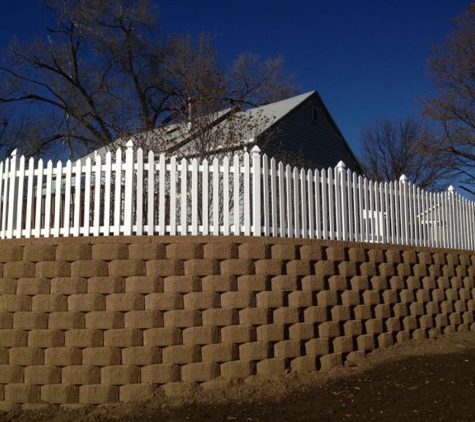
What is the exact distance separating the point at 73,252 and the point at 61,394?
4.26ft

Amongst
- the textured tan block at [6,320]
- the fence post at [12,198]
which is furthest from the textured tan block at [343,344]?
the fence post at [12,198]

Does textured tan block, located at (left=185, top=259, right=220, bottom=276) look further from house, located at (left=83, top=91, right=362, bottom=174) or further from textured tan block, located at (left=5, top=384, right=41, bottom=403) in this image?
house, located at (left=83, top=91, right=362, bottom=174)

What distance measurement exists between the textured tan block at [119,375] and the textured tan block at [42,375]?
1.43 ft

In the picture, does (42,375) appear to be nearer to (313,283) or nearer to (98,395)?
(98,395)

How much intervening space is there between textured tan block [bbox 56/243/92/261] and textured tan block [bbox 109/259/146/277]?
10.4 inches

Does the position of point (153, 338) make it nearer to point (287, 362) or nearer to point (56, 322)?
point (56, 322)

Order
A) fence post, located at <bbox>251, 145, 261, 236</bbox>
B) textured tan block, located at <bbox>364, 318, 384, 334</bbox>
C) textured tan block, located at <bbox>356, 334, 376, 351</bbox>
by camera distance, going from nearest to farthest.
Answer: fence post, located at <bbox>251, 145, 261, 236</bbox> → textured tan block, located at <bbox>356, 334, 376, 351</bbox> → textured tan block, located at <bbox>364, 318, 384, 334</bbox>

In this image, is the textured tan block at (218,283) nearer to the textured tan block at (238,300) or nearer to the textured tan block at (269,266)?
the textured tan block at (238,300)

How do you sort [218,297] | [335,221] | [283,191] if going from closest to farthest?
[218,297], [283,191], [335,221]

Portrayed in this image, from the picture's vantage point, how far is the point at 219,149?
9.54m

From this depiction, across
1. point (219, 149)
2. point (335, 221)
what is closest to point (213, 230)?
point (335, 221)

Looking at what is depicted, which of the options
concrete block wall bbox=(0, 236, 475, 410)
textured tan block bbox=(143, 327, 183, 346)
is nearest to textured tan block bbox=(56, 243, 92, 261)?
concrete block wall bbox=(0, 236, 475, 410)

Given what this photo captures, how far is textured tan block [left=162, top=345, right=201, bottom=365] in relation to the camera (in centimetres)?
479

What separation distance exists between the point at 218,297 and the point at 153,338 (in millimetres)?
719
